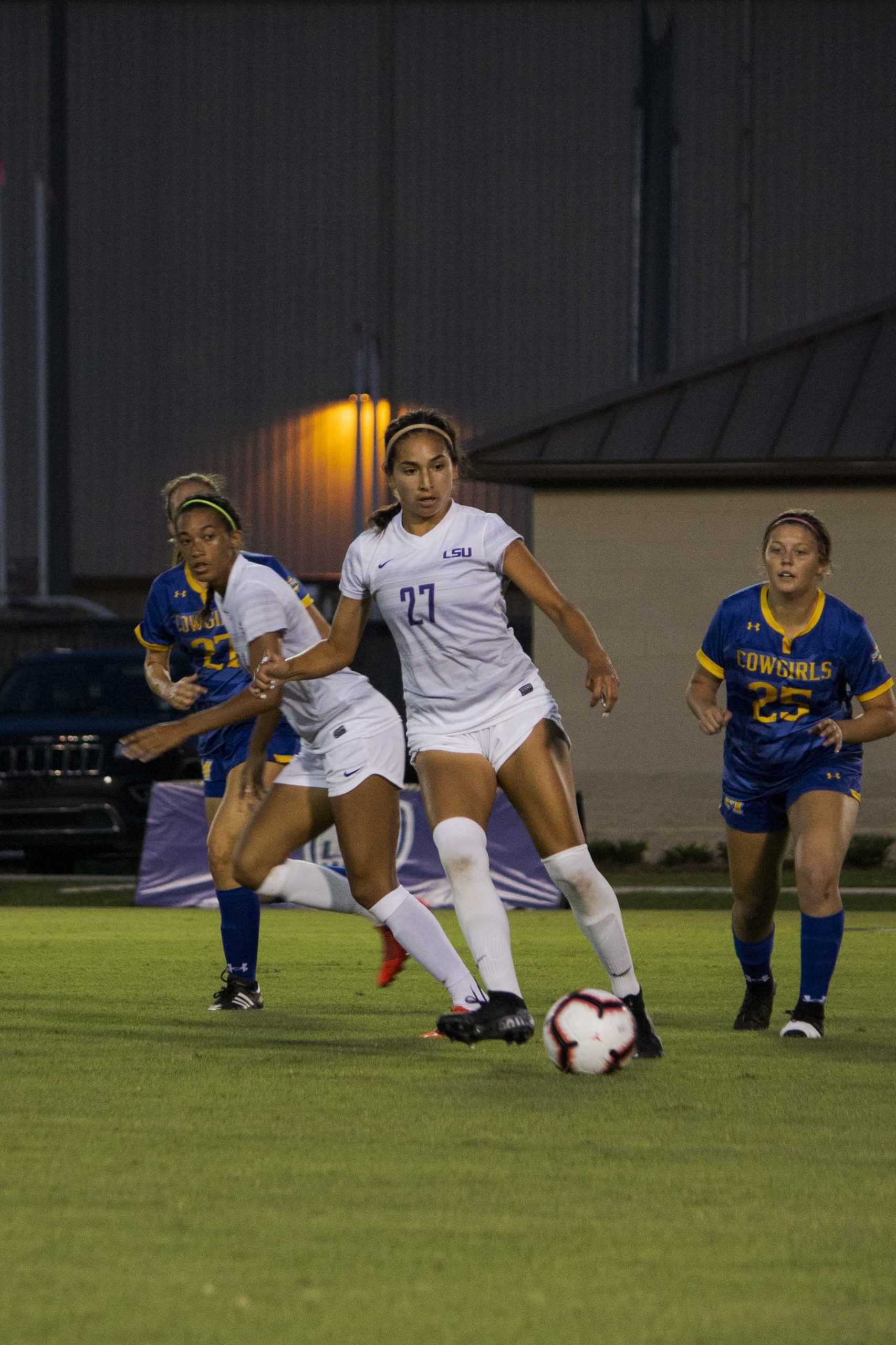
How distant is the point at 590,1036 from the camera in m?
6.62

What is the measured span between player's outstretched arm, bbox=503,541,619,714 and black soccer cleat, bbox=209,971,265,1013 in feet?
8.40

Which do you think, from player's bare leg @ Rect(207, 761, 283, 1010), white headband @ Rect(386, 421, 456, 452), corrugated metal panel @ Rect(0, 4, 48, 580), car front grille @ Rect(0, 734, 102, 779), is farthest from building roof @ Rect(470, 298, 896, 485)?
corrugated metal panel @ Rect(0, 4, 48, 580)

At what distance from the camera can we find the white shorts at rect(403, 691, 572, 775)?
6891mm

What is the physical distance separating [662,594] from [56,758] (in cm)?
617

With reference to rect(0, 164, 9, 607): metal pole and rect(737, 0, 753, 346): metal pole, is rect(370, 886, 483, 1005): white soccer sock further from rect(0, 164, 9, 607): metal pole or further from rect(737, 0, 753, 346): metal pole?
rect(737, 0, 753, 346): metal pole

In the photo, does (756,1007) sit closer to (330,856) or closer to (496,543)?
(496,543)

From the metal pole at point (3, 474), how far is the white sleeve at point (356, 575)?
24688mm

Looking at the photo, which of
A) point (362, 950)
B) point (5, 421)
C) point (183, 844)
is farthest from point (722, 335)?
point (362, 950)

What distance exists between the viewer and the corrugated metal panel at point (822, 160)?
1470 inches

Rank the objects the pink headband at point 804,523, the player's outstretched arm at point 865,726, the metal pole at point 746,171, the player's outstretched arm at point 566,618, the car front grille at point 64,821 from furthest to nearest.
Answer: the metal pole at point 746,171, the car front grille at point 64,821, the pink headband at point 804,523, the player's outstretched arm at point 865,726, the player's outstretched arm at point 566,618

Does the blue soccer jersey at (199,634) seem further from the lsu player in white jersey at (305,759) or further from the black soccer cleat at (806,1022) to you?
the black soccer cleat at (806,1022)

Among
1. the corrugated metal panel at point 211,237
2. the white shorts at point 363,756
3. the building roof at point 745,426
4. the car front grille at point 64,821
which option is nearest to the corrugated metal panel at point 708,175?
the corrugated metal panel at point 211,237

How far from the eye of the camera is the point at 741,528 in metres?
20.8

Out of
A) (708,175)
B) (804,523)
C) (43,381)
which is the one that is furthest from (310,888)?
(708,175)
